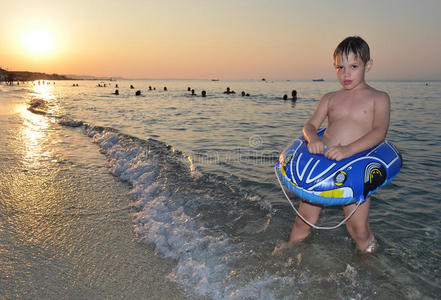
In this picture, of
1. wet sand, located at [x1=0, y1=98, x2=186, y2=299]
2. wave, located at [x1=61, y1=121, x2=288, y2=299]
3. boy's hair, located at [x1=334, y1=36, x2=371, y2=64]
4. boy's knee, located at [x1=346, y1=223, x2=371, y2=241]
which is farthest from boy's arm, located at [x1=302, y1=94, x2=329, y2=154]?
wet sand, located at [x1=0, y1=98, x2=186, y2=299]

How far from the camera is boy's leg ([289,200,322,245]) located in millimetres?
3344

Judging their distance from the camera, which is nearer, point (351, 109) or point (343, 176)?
point (343, 176)

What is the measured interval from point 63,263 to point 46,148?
5.99 metres

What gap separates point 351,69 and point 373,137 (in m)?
0.71

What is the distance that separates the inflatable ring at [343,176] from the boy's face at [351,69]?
716 millimetres

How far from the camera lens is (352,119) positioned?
3062 mm

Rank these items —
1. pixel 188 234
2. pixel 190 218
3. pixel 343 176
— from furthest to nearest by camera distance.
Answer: pixel 190 218 < pixel 188 234 < pixel 343 176

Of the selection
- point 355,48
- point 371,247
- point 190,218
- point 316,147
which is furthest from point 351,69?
point 190,218

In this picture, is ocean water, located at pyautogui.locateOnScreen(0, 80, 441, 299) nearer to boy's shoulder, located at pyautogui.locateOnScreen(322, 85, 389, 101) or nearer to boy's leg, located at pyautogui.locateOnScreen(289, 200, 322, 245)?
boy's leg, located at pyautogui.locateOnScreen(289, 200, 322, 245)

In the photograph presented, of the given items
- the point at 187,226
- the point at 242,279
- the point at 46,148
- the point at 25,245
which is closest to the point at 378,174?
the point at 242,279

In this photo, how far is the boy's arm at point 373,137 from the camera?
2.83 metres

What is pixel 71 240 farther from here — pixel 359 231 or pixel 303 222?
pixel 359 231

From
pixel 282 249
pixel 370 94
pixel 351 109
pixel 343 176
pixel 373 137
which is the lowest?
pixel 282 249

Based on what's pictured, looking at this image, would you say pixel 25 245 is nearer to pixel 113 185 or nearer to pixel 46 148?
pixel 113 185
